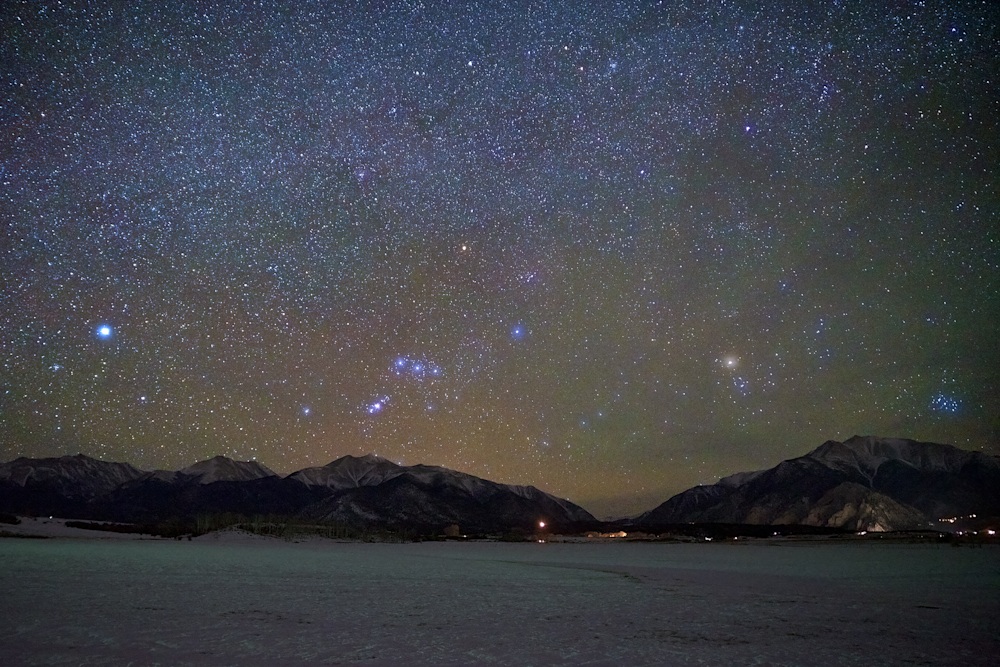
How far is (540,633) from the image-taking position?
13.7 m

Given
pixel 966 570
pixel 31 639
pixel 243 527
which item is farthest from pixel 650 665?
pixel 243 527

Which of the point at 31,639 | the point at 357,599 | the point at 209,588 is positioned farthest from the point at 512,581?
the point at 31,639

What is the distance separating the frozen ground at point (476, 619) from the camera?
11.2 m

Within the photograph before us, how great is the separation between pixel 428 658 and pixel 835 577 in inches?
975

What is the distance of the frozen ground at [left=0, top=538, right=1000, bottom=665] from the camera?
11.2 m

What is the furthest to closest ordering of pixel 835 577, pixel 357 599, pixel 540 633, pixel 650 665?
pixel 835 577 → pixel 357 599 → pixel 540 633 → pixel 650 665

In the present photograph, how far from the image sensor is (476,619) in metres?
15.5

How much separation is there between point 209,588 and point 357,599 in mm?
5291

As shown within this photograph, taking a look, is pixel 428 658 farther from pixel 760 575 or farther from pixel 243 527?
pixel 243 527

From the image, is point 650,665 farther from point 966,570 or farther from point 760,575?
point 966,570

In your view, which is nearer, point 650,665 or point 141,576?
point 650,665

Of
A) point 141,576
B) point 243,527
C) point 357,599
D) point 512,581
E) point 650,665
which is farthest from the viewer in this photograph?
point 243,527

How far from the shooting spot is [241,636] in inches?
492

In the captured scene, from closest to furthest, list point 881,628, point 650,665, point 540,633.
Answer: point 650,665 → point 540,633 → point 881,628
